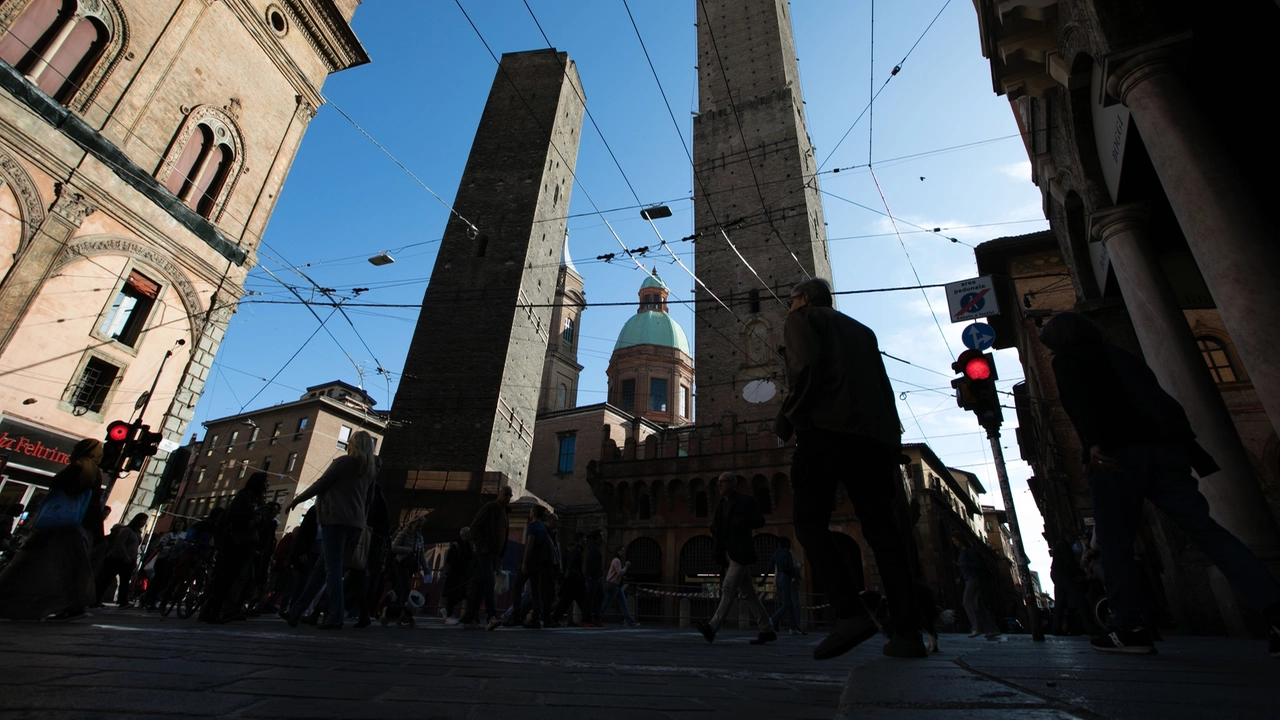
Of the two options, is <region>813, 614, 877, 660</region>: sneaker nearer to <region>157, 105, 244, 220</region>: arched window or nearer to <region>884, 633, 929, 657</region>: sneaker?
<region>884, 633, 929, 657</region>: sneaker

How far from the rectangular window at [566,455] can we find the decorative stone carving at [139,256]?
1703cm

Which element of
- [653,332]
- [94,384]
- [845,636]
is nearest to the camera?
[845,636]

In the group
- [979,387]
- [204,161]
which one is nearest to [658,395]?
[204,161]

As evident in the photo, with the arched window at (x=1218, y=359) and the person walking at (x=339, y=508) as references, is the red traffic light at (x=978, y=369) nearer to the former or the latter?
the person walking at (x=339, y=508)

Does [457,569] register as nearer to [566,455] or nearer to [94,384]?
[94,384]

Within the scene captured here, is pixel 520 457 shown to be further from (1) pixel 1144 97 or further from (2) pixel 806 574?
(1) pixel 1144 97

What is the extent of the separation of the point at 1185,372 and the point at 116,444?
13.8 m

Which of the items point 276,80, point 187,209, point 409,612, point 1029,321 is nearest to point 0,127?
point 187,209

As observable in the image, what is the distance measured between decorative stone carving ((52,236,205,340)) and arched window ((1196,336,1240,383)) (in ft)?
73.6

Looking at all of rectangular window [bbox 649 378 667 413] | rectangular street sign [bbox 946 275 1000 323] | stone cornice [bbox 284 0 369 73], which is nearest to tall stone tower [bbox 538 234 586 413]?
rectangular window [bbox 649 378 667 413]

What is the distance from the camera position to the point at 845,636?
2.38m

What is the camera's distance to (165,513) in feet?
117

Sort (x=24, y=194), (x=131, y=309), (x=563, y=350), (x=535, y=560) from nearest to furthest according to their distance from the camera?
1. (x=535, y=560)
2. (x=24, y=194)
3. (x=131, y=309)
4. (x=563, y=350)

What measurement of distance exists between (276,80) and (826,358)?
19.9 meters
